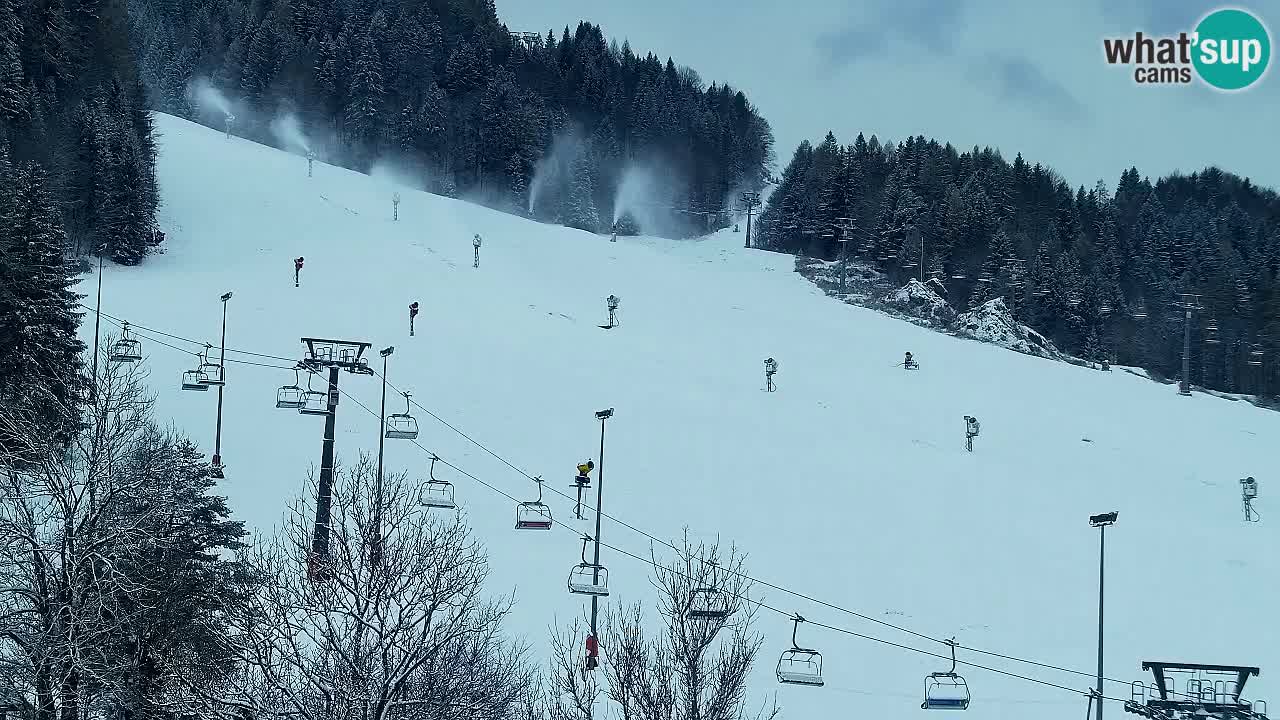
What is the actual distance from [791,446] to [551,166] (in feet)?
230

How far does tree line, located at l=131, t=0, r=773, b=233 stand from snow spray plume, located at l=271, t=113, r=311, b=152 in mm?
721

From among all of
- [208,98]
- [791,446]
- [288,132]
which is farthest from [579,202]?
[791,446]

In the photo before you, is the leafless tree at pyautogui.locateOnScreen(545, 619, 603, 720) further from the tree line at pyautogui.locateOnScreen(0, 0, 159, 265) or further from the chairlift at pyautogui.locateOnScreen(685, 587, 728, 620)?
the tree line at pyautogui.locateOnScreen(0, 0, 159, 265)

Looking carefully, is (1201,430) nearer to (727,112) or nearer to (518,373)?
(518,373)

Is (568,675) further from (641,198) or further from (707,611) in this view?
(641,198)

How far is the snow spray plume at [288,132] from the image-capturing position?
319 ft

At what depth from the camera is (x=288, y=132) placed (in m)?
98.1

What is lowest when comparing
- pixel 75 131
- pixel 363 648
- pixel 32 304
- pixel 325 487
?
pixel 363 648

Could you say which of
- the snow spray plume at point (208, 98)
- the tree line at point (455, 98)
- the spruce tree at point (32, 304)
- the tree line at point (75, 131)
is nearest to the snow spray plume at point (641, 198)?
the tree line at point (455, 98)

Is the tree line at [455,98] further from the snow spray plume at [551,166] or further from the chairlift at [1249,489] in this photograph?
the chairlift at [1249,489]

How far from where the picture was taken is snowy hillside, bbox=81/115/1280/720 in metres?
26.9

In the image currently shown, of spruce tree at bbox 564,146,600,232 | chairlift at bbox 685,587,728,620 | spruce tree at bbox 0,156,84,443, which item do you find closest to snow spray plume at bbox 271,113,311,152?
spruce tree at bbox 564,146,600,232

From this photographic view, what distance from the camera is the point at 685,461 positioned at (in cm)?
3594

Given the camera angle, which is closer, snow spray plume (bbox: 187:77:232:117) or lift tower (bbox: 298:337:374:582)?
lift tower (bbox: 298:337:374:582)
